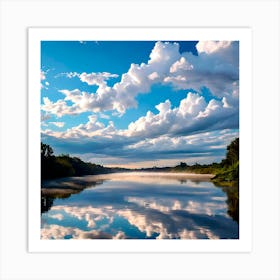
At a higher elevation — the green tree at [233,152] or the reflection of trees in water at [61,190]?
the green tree at [233,152]

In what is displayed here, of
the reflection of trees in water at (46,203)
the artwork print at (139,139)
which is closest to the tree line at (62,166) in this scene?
the artwork print at (139,139)

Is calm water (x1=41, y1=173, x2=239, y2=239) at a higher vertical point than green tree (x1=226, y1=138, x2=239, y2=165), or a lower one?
lower

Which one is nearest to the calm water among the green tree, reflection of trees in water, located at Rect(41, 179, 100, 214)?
reflection of trees in water, located at Rect(41, 179, 100, 214)

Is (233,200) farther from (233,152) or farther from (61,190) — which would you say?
(61,190)

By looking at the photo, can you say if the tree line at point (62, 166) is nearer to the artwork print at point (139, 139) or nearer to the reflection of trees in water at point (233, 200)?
the artwork print at point (139, 139)

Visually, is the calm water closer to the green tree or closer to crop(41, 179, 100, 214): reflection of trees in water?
crop(41, 179, 100, 214): reflection of trees in water
